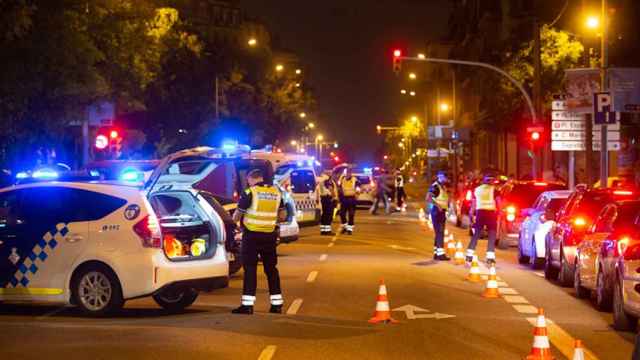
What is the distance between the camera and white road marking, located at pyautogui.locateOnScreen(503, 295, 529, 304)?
54.7 feet

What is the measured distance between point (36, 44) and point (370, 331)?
15.7m

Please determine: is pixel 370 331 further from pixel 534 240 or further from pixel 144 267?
pixel 534 240

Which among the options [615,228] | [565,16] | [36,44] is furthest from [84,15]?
[565,16]

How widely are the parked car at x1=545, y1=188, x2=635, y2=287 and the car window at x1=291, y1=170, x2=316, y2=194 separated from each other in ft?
36.5

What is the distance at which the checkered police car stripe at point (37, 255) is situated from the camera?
14.4 metres

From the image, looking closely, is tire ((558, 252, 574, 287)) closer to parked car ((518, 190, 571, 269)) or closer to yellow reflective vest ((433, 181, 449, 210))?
parked car ((518, 190, 571, 269))

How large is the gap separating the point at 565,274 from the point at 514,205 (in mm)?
9776

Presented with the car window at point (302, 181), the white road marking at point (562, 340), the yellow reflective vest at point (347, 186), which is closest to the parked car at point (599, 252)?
the white road marking at point (562, 340)

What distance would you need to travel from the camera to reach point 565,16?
53281mm

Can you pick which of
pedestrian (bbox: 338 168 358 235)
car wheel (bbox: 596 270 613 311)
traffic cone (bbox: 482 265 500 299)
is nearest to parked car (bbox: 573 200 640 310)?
car wheel (bbox: 596 270 613 311)

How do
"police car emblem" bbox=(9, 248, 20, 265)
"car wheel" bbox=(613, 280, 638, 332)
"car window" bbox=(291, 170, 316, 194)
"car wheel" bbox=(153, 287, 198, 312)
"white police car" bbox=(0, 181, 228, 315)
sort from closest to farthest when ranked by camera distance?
"car wheel" bbox=(613, 280, 638, 332), "white police car" bbox=(0, 181, 228, 315), "police car emblem" bbox=(9, 248, 20, 265), "car wheel" bbox=(153, 287, 198, 312), "car window" bbox=(291, 170, 316, 194)

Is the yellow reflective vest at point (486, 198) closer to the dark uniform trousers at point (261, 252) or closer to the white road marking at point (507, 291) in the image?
the white road marking at point (507, 291)

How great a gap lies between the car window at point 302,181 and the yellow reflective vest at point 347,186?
297 cm

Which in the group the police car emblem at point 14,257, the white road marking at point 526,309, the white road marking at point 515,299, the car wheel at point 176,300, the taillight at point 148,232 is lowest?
the white road marking at point 515,299
